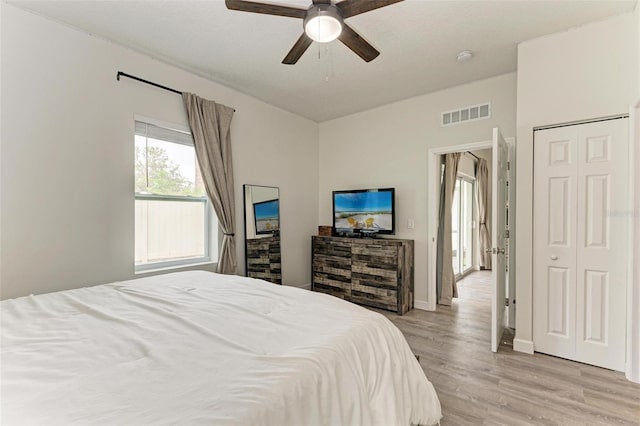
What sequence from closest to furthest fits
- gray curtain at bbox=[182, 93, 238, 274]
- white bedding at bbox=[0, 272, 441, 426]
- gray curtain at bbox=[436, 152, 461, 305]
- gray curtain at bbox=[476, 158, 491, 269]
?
1. white bedding at bbox=[0, 272, 441, 426]
2. gray curtain at bbox=[182, 93, 238, 274]
3. gray curtain at bbox=[436, 152, 461, 305]
4. gray curtain at bbox=[476, 158, 491, 269]

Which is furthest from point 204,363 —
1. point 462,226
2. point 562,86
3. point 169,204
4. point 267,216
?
point 462,226

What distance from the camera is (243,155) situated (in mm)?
3742

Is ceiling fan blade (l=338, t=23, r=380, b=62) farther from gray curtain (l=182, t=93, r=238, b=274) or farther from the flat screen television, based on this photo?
the flat screen television

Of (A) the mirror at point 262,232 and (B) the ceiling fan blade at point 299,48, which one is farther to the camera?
(A) the mirror at point 262,232

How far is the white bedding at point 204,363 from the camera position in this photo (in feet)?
2.64

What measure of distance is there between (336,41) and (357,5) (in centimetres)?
95

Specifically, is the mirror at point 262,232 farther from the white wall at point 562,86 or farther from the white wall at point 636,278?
the white wall at point 636,278

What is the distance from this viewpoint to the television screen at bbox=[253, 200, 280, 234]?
12.7 feet

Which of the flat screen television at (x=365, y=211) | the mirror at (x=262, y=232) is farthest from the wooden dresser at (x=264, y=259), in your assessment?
the flat screen television at (x=365, y=211)

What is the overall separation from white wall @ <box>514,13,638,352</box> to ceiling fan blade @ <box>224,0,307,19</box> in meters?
2.27

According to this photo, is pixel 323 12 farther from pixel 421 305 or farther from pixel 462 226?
pixel 462 226

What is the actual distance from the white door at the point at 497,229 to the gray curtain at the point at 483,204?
154 inches

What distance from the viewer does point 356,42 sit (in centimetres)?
201

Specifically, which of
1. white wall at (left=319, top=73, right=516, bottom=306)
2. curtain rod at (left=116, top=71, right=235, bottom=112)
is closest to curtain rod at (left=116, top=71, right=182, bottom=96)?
curtain rod at (left=116, top=71, right=235, bottom=112)
